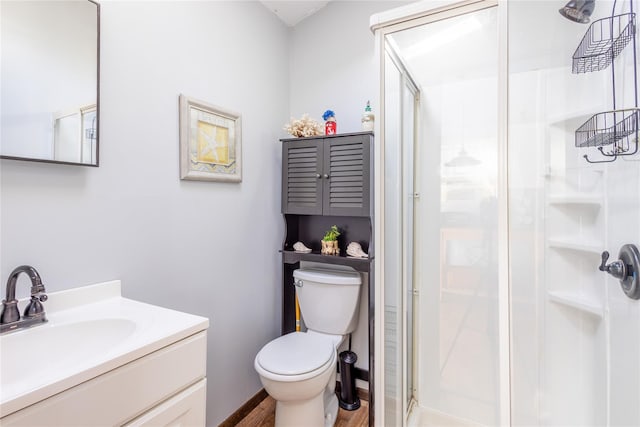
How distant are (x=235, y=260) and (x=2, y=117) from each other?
3.63 feet

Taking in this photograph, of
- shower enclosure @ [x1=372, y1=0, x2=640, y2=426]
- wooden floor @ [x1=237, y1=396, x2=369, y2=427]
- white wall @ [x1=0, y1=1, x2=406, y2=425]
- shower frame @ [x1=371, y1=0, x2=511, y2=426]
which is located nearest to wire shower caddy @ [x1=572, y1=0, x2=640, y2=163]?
shower enclosure @ [x1=372, y1=0, x2=640, y2=426]

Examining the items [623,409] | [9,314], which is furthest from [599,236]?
[9,314]

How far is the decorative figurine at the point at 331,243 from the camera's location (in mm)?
1885

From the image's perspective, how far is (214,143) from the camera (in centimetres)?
158

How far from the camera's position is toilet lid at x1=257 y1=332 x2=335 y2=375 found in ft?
4.75

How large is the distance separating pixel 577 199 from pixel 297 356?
1.34 m

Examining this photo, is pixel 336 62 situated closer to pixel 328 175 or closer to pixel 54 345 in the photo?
pixel 328 175

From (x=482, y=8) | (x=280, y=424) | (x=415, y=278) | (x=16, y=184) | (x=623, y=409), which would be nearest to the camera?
(x=623, y=409)

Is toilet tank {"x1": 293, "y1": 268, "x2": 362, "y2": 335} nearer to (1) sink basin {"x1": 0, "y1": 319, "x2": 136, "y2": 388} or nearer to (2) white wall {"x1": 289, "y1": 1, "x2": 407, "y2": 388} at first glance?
(2) white wall {"x1": 289, "y1": 1, "x2": 407, "y2": 388}

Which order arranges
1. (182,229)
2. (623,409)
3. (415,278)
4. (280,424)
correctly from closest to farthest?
(623,409)
(182,229)
(280,424)
(415,278)

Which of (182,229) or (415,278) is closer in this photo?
(182,229)

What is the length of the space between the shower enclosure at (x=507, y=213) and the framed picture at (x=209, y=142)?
829 mm

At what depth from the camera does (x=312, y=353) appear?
1587mm

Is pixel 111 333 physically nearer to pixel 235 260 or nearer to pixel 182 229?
pixel 182 229
